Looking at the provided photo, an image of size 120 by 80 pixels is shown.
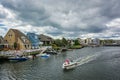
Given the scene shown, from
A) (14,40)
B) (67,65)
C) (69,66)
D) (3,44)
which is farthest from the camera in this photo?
(14,40)

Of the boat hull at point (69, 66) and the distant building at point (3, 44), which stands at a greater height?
the distant building at point (3, 44)

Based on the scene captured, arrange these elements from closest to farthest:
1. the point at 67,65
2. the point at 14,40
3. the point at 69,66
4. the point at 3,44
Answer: the point at 67,65
the point at 69,66
the point at 3,44
the point at 14,40

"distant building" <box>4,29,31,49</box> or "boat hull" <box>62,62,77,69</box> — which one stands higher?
"distant building" <box>4,29,31,49</box>

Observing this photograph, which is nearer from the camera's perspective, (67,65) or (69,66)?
(67,65)

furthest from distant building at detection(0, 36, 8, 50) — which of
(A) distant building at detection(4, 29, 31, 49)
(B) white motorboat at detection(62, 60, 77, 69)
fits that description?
(B) white motorboat at detection(62, 60, 77, 69)

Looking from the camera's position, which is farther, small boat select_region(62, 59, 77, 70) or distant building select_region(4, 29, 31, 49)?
distant building select_region(4, 29, 31, 49)

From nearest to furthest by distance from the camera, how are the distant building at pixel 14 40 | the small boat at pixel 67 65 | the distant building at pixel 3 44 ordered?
the small boat at pixel 67 65 < the distant building at pixel 3 44 < the distant building at pixel 14 40

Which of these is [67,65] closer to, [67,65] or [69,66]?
[67,65]

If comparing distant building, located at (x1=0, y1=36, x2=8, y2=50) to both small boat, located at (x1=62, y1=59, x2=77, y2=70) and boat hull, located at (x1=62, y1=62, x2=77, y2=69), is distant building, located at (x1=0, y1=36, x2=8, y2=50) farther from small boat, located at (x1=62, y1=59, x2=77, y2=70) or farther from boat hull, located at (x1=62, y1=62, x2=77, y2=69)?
boat hull, located at (x1=62, y1=62, x2=77, y2=69)

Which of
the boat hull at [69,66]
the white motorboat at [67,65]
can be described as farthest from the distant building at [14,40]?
the boat hull at [69,66]

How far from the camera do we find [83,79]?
105 ft

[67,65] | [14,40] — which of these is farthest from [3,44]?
[67,65]

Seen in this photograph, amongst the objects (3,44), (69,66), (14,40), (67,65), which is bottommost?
(69,66)

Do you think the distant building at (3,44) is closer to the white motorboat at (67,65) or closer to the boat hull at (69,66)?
the white motorboat at (67,65)
